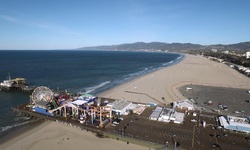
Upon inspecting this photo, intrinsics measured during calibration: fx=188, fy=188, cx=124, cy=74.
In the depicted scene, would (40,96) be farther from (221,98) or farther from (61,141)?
(221,98)

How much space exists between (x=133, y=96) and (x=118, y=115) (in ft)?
53.4

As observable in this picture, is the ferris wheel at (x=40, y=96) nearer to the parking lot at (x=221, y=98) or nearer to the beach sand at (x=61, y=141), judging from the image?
the beach sand at (x=61, y=141)

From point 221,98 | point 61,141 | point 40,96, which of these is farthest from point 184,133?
point 40,96

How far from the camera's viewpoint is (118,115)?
40.0m

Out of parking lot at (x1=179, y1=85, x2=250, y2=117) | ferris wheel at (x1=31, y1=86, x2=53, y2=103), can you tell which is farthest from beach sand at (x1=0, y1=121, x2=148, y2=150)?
parking lot at (x1=179, y1=85, x2=250, y2=117)

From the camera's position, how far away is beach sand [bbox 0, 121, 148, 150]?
1177 inches

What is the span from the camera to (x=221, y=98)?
5388cm

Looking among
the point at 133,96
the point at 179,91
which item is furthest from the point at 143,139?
the point at 179,91

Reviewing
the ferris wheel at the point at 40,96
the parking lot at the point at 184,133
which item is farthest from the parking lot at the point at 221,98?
the ferris wheel at the point at 40,96

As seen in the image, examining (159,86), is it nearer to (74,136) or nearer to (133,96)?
(133,96)

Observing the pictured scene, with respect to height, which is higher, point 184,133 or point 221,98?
point 221,98

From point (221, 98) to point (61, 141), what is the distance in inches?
1755

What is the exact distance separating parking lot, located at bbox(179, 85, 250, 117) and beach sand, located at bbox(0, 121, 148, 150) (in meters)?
26.6

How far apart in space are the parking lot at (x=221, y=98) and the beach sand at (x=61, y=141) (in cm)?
2657
